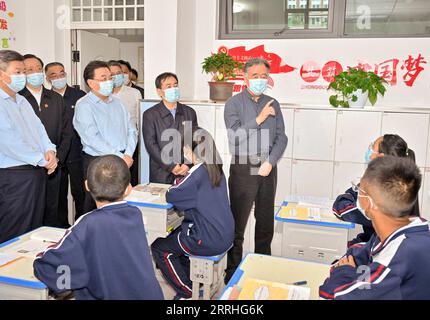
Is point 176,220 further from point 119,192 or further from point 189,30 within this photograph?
point 189,30

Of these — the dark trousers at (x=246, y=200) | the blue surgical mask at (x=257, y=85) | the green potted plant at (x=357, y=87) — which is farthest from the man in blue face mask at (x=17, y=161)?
the green potted plant at (x=357, y=87)

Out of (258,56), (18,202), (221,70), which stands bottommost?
(18,202)

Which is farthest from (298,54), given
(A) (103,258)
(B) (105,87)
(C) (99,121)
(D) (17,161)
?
(A) (103,258)

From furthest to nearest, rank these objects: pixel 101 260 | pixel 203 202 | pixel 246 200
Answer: pixel 246 200
pixel 203 202
pixel 101 260

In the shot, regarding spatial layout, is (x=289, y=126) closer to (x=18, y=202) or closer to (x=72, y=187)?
(x=72, y=187)

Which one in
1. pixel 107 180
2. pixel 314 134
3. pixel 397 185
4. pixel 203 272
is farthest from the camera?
pixel 314 134

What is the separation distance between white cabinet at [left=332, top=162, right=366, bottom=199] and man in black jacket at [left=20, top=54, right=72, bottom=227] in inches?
100

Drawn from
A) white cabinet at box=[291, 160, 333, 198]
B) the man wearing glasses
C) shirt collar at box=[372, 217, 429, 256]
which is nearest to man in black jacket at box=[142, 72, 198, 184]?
the man wearing glasses

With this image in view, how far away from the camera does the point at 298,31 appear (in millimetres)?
4578

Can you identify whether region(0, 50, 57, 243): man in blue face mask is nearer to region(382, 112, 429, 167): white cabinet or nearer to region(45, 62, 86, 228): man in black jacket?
region(45, 62, 86, 228): man in black jacket

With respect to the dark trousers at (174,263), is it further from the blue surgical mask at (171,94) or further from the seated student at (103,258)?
the blue surgical mask at (171,94)

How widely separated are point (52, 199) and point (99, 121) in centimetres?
92
